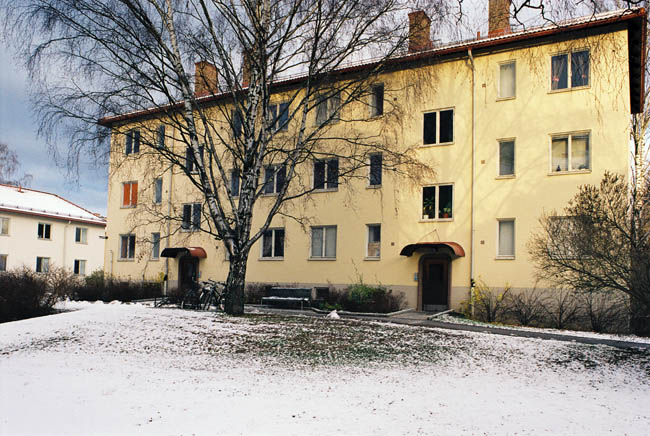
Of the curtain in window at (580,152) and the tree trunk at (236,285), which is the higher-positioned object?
the curtain in window at (580,152)

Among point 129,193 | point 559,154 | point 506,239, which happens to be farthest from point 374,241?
point 129,193

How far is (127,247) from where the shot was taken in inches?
1287

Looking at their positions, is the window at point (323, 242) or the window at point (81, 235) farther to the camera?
the window at point (81, 235)

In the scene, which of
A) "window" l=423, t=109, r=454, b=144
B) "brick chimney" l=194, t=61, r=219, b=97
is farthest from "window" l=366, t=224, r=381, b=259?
"brick chimney" l=194, t=61, r=219, b=97

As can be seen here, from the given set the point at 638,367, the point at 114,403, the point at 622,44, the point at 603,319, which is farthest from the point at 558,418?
the point at 622,44

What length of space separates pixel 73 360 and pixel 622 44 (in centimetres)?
1969

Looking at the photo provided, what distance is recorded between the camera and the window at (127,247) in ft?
106

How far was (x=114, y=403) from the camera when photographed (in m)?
7.15

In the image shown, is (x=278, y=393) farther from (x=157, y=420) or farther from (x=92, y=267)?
(x=92, y=267)

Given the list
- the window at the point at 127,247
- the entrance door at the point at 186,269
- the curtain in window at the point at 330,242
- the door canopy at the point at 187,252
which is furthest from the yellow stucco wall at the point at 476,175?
the window at the point at 127,247

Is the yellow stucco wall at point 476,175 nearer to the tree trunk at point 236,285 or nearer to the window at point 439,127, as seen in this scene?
the window at point 439,127

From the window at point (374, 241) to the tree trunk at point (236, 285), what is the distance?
32.9 ft

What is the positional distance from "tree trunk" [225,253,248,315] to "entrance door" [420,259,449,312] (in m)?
9.95

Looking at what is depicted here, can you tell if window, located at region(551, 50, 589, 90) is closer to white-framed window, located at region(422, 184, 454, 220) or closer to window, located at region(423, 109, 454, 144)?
window, located at region(423, 109, 454, 144)
